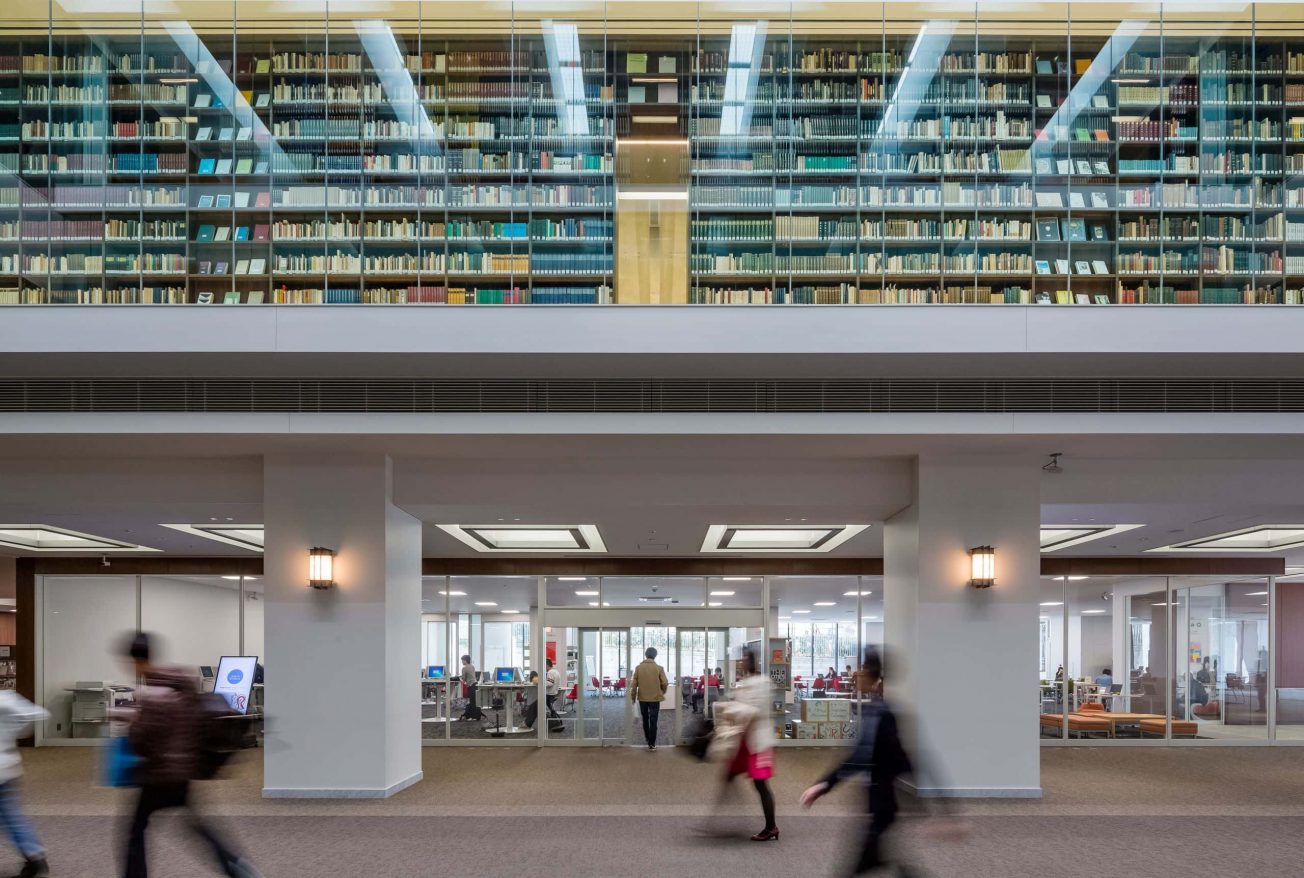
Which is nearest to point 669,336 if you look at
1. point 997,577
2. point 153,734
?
point 997,577

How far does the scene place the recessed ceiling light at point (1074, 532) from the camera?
13.2 metres

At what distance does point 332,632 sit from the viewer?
988cm

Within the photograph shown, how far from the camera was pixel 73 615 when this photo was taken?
645 inches

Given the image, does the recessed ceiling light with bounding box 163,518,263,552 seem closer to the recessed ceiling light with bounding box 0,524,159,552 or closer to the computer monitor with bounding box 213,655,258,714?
the recessed ceiling light with bounding box 0,524,159,552

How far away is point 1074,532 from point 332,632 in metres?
9.07

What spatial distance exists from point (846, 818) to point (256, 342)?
583cm

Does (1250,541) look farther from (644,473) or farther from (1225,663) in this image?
(644,473)

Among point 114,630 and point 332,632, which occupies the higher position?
point 332,632

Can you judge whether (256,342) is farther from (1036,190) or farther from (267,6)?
(1036,190)

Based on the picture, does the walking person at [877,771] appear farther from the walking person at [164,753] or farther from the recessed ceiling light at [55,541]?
the recessed ceiling light at [55,541]

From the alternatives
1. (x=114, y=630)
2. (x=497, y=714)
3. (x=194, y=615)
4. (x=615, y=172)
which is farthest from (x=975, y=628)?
(x=114, y=630)

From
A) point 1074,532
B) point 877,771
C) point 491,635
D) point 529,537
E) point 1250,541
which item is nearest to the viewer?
point 877,771

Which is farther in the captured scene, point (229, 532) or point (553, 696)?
point (553, 696)

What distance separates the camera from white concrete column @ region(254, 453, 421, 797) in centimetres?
973
